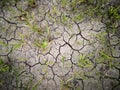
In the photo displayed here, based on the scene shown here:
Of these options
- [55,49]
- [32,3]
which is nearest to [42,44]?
[55,49]

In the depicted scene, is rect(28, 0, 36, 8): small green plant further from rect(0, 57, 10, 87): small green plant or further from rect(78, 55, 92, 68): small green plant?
rect(78, 55, 92, 68): small green plant

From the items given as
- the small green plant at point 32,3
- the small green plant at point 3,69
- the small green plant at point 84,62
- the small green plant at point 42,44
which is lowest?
the small green plant at point 3,69

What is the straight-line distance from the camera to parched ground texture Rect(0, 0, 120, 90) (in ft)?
10.3

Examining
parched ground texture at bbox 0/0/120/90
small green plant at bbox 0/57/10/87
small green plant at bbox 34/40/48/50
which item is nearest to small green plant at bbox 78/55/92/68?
parched ground texture at bbox 0/0/120/90

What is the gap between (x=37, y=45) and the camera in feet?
10.6

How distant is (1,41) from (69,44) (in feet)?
3.06

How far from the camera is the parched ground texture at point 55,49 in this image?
314 centimetres

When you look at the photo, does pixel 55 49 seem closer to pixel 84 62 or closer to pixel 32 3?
pixel 84 62

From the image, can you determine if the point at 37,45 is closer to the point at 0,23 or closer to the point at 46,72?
the point at 46,72

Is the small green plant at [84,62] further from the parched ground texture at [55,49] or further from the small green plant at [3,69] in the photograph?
the small green plant at [3,69]

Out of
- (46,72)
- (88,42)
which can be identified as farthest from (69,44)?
(46,72)

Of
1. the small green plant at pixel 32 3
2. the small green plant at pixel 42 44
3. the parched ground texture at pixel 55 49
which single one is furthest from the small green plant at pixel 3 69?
the small green plant at pixel 32 3

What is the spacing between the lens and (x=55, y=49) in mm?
3227

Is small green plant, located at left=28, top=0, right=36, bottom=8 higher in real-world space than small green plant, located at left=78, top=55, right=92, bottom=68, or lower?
higher
